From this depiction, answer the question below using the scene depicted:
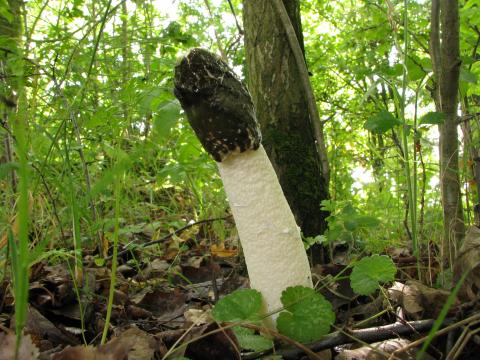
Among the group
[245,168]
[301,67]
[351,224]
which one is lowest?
[351,224]

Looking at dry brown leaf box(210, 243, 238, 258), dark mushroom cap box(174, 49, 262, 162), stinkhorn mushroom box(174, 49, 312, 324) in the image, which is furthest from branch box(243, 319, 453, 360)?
dry brown leaf box(210, 243, 238, 258)

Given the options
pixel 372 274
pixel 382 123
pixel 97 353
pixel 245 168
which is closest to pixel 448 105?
pixel 382 123

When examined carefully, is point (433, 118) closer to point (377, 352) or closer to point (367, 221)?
point (367, 221)

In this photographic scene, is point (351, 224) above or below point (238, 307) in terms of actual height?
above

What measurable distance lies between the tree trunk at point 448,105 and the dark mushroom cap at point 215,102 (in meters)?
1.10

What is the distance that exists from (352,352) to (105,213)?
11.9ft

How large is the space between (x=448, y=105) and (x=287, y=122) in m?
1.18

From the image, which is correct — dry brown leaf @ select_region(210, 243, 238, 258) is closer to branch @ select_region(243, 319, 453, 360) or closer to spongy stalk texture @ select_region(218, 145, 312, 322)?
spongy stalk texture @ select_region(218, 145, 312, 322)

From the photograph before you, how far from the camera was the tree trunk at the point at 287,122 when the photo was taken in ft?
10.9

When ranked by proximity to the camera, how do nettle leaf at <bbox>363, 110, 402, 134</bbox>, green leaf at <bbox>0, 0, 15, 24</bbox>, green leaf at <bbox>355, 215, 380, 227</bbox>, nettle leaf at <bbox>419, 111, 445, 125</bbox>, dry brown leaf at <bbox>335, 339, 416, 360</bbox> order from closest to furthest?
1. dry brown leaf at <bbox>335, 339, 416, 360</bbox>
2. green leaf at <bbox>0, 0, 15, 24</bbox>
3. nettle leaf at <bbox>419, 111, 445, 125</bbox>
4. nettle leaf at <bbox>363, 110, 402, 134</bbox>
5. green leaf at <bbox>355, 215, 380, 227</bbox>

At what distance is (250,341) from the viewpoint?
1744mm

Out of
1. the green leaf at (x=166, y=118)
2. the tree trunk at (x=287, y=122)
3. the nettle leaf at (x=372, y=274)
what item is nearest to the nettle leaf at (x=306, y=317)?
the nettle leaf at (x=372, y=274)

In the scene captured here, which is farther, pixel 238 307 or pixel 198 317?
pixel 198 317

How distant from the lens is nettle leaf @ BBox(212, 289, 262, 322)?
6.01 ft
